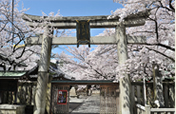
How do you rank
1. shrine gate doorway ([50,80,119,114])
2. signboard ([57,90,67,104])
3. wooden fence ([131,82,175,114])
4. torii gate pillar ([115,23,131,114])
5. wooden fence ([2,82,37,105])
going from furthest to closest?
signboard ([57,90,67,104])
shrine gate doorway ([50,80,119,114])
wooden fence ([2,82,37,105])
torii gate pillar ([115,23,131,114])
wooden fence ([131,82,175,114])

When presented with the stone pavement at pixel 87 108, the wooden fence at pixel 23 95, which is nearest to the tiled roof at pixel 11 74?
the wooden fence at pixel 23 95

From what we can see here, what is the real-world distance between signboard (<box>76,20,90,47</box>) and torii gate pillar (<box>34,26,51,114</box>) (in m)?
2.28

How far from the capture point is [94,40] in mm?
10430

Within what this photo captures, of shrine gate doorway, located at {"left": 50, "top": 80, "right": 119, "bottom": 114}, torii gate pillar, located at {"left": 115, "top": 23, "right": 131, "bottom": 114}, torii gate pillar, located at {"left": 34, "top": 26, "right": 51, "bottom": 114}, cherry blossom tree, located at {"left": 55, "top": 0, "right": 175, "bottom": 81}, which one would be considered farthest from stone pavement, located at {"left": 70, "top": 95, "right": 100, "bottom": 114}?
torii gate pillar, located at {"left": 115, "top": 23, "right": 131, "bottom": 114}

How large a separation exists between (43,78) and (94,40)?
4532mm

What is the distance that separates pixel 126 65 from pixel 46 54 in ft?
18.9

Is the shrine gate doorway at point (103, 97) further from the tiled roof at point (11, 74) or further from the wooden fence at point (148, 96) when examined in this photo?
the tiled roof at point (11, 74)

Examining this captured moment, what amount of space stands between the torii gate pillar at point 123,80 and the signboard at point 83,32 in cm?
223

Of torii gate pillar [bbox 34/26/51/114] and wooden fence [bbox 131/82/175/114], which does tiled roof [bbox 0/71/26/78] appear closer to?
torii gate pillar [bbox 34/26/51/114]

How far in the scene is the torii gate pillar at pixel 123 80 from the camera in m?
9.19

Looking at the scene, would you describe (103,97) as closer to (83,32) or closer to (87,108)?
(83,32)

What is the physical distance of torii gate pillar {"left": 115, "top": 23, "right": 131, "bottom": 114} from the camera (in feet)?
30.1

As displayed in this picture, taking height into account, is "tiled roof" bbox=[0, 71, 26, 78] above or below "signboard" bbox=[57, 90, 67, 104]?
above

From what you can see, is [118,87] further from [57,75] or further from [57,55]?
[57,55]
